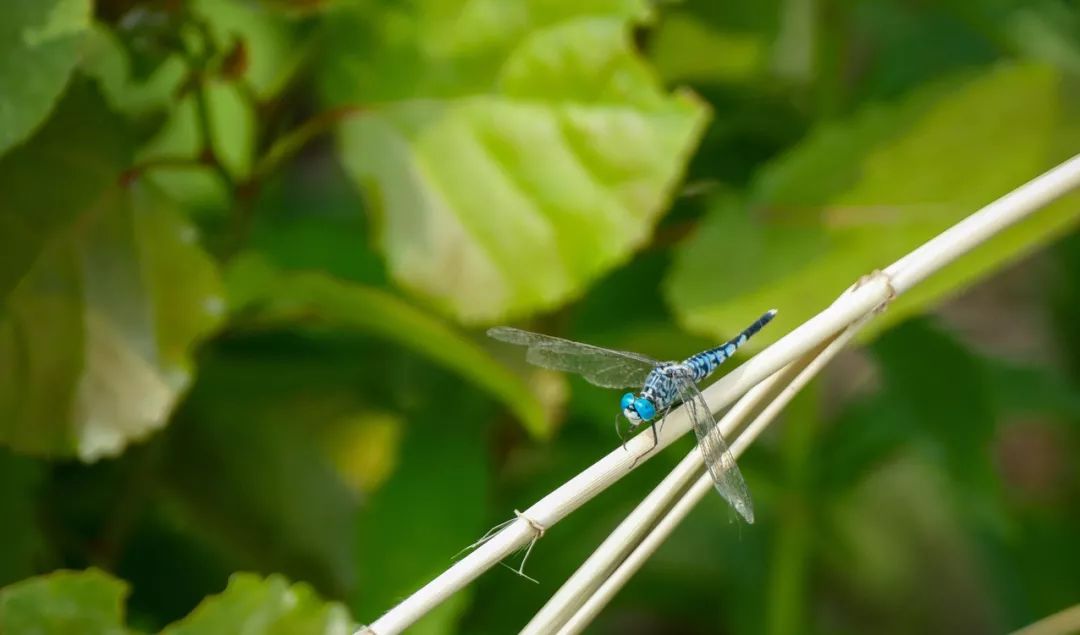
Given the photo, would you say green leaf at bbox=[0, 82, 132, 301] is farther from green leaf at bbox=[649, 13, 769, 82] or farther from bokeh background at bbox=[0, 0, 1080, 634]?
green leaf at bbox=[649, 13, 769, 82]

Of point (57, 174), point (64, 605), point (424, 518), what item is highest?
point (57, 174)

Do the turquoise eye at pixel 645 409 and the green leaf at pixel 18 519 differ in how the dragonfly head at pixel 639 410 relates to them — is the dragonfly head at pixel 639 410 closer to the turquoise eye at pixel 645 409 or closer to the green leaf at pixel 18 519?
the turquoise eye at pixel 645 409

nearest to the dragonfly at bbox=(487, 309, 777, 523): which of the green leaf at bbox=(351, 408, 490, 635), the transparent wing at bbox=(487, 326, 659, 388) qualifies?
the transparent wing at bbox=(487, 326, 659, 388)

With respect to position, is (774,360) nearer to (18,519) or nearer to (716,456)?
(716,456)

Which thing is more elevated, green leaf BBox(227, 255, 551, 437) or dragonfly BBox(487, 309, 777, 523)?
green leaf BBox(227, 255, 551, 437)

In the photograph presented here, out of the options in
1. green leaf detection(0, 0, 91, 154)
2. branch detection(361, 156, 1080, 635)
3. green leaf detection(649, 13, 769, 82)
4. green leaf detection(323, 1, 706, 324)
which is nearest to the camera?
branch detection(361, 156, 1080, 635)

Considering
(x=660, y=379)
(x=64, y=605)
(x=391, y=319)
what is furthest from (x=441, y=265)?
(x=64, y=605)

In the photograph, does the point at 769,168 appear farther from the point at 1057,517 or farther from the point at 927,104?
the point at 1057,517
